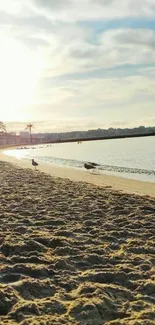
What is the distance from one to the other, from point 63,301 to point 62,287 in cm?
47

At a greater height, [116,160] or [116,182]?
[116,182]

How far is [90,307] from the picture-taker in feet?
14.4

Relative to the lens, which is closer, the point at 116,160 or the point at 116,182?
the point at 116,182

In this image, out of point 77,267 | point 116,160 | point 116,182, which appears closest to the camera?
point 77,267

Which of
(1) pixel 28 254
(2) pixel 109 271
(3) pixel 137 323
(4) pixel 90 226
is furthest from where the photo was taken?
(4) pixel 90 226

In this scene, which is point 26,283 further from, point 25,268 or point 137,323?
point 137,323

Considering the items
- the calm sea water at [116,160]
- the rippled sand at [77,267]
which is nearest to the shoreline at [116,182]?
the calm sea water at [116,160]

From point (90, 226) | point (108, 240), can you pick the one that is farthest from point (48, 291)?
point (90, 226)

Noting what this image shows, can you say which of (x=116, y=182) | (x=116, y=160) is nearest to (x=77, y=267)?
(x=116, y=182)

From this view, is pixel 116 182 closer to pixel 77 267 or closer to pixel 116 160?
pixel 77 267

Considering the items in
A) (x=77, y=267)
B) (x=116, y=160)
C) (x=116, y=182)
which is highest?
(x=77, y=267)

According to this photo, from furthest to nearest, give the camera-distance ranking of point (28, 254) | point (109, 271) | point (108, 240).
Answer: point (108, 240), point (28, 254), point (109, 271)

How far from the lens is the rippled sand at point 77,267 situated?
4320 mm

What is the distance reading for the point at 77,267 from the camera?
232 inches
